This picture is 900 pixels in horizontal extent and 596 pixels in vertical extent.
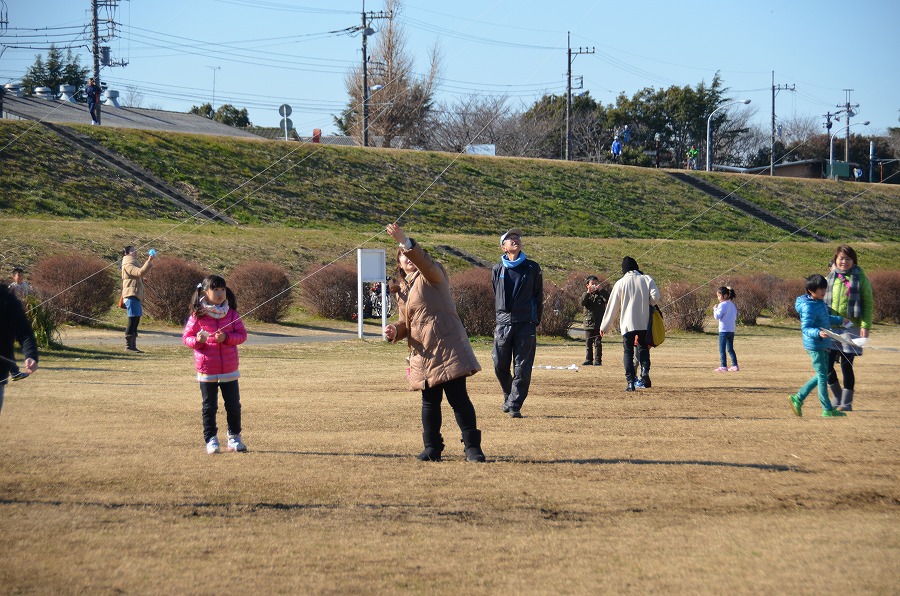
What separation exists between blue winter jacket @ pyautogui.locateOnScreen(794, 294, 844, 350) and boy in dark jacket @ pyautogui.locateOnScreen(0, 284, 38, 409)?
733 centimetres

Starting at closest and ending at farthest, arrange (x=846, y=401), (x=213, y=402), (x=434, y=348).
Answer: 1. (x=434, y=348)
2. (x=213, y=402)
3. (x=846, y=401)

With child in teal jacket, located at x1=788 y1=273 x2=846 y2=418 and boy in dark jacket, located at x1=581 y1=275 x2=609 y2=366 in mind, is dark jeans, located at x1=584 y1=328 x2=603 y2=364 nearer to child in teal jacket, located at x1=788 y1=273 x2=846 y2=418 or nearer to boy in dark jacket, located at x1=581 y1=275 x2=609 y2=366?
boy in dark jacket, located at x1=581 y1=275 x2=609 y2=366

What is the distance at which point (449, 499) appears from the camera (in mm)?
6324

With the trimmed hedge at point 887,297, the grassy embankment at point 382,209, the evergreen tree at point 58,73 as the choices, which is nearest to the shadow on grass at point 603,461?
→ the grassy embankment at point 382,209

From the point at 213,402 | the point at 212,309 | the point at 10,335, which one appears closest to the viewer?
the point at 10,335

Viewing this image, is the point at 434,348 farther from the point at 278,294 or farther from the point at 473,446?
the point at 278,294

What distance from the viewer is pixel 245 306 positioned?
27188 mm

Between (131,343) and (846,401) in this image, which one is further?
(131,343)

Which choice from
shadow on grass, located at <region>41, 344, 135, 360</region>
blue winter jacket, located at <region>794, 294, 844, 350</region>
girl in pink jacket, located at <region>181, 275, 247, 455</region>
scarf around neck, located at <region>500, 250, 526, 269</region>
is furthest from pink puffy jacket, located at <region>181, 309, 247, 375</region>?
shadow on grass, located at <region>41, 344, 135, 360</region>

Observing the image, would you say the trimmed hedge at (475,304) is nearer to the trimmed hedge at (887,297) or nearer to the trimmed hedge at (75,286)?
the trimmed hedge at (75,286)

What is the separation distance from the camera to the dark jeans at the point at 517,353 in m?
10.1

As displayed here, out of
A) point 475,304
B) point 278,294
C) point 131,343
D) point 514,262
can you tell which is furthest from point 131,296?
point 514,262

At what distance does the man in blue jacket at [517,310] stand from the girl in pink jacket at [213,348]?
3123mm

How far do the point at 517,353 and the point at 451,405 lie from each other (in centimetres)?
274
